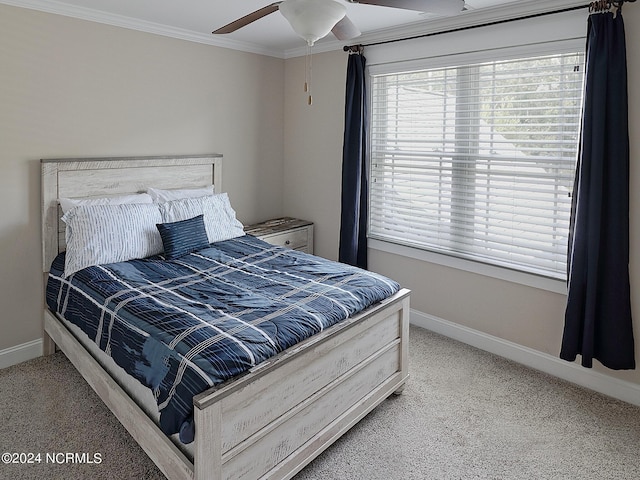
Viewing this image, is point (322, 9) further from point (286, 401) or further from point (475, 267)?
point (475, 267)

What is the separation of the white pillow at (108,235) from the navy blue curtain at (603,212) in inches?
106

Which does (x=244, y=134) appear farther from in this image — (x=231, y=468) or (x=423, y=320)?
(x=231, y=468)

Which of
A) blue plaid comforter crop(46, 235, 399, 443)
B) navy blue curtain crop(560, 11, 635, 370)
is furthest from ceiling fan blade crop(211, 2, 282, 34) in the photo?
navy blue curtain crop(560, 11, 635, 370)

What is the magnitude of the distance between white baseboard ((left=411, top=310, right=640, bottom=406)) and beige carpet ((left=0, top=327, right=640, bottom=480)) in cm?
7

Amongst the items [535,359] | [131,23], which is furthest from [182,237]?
[535,359]

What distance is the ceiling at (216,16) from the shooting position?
2977mm

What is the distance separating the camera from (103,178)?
334 centimetres

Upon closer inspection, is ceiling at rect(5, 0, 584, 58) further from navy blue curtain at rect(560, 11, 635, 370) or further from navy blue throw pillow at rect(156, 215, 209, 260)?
navy blue throw pillow at rect(156, 215, 209, 260)

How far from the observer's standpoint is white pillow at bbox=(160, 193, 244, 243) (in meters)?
3.34

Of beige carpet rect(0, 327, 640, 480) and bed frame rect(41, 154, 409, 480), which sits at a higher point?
bed frame rect(41, 154, 409, 480)

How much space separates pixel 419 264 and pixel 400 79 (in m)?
1.51

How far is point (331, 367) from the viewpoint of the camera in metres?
2.23

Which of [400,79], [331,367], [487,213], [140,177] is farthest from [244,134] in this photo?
[331,367]

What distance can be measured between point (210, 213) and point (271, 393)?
1.93m
